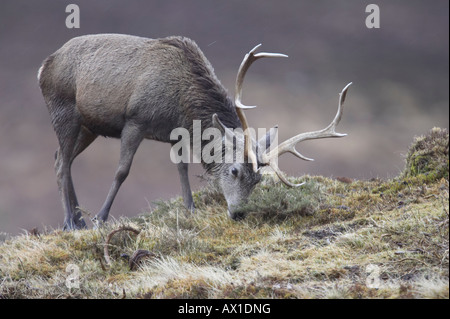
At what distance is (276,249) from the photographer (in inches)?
266

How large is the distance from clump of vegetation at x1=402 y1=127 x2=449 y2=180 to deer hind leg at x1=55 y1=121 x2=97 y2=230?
5.58 metres

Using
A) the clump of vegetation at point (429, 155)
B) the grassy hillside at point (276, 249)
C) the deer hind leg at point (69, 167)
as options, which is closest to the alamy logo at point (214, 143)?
the grassy hillside at point (276, 249)

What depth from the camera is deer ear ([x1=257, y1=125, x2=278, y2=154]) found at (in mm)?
8927

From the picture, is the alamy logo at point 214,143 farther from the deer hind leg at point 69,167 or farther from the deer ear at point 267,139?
the deer hind leg at point 69,167

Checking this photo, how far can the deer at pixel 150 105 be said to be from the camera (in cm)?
867

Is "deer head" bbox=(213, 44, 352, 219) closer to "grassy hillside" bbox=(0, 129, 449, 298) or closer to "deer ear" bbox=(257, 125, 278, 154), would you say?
"deer ear" bbox=(257, 125, 278, 154)

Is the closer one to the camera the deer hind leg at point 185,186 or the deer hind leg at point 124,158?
the deer hind leg at point 124,158

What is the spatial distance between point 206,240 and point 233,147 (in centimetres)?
191

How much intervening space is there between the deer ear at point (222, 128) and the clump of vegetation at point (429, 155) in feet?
9.40

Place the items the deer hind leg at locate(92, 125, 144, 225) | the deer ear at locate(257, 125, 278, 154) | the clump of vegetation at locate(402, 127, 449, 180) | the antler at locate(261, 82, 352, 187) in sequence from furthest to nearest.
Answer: the deer hind leg at locate(92, 125, 144, 225) < the deer ear at locate(257, 125, 278, 154) < the clump of vegetation at locate(402, 127, 449, 180) < the antler at locate(261, 82, 352, 187)

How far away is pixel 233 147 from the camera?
8812mm

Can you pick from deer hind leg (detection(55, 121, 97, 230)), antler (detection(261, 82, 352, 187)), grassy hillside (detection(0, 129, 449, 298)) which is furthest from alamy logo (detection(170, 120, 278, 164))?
deer hind leg (detection(55, 121, 97, 230))

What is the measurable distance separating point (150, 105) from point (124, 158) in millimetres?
968

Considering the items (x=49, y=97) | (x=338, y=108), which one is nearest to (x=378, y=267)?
(x=338, y=108)
